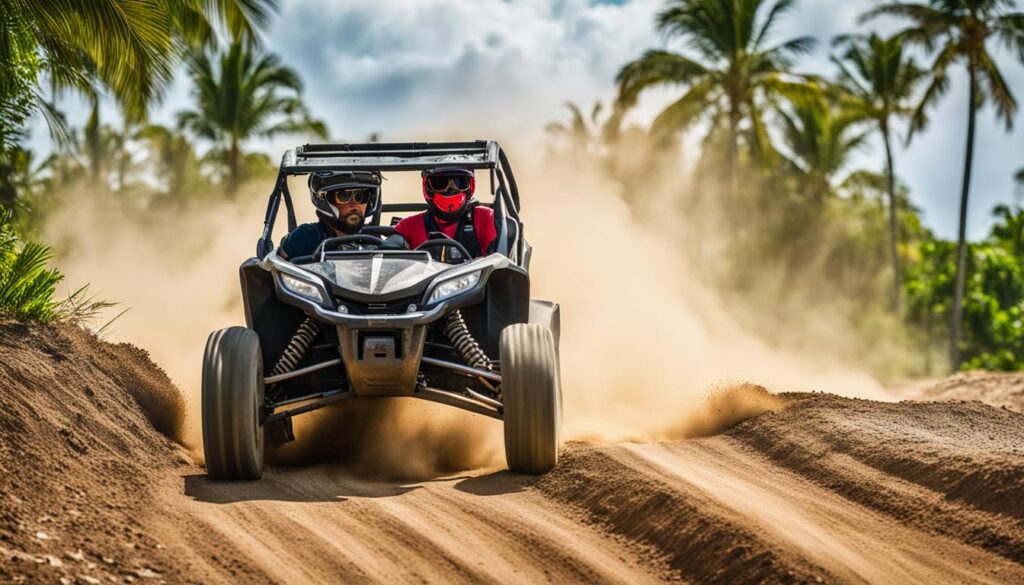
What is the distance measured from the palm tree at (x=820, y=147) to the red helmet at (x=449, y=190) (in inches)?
1372

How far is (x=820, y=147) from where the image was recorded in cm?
4684

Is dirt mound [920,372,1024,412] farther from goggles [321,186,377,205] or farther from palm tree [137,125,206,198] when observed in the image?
palm tree [137,125,206,198]

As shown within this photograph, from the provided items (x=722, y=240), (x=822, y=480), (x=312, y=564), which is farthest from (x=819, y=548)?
(x=722, y=240)

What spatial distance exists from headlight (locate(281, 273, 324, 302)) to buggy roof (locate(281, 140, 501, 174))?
1.25 m

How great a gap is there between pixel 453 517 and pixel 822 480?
2512 millimetres

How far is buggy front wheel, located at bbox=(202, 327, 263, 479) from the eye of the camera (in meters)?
7.70

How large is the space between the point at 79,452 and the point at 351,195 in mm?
2724

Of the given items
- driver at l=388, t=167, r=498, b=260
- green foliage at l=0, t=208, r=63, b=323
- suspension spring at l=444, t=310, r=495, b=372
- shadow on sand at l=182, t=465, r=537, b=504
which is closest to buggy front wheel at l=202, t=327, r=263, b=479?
shadow on sand at l=182, t=465, r=537, b=504

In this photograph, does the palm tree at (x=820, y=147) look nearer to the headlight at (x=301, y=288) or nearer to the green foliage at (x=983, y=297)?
the green foliage at (x=983, y=297)

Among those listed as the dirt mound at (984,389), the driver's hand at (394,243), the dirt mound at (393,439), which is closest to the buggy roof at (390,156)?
the driver's hand at (394,243)

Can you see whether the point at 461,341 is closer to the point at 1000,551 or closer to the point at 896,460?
the point at 896,460

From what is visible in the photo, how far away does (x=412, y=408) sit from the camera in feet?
31.8

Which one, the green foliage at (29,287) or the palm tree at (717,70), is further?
the palm tree at (717,70)

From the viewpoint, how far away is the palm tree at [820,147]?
145 ft
